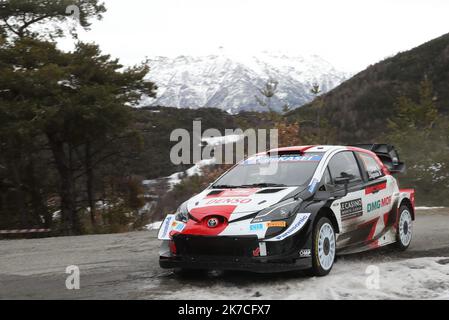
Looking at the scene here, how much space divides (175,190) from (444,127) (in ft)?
55.4

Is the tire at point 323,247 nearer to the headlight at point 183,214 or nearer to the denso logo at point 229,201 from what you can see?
the denso logo at point 229,201

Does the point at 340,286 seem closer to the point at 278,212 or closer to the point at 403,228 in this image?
the point at 278,212

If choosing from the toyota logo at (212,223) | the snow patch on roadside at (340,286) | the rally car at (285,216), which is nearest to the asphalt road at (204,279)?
the snow patch on roadside at (340,286)

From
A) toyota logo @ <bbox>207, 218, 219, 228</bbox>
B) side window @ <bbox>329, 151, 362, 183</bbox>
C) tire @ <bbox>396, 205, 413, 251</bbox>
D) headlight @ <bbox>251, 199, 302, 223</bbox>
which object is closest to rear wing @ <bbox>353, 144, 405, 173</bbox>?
tire @ <bbox>396, 205, 413, 251</bbox>

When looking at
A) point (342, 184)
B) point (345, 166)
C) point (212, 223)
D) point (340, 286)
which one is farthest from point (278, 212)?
point (345, 166)

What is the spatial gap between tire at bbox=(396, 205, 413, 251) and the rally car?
229 mm

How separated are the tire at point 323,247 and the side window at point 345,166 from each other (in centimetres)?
90

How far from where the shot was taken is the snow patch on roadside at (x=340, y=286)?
5.48 metres

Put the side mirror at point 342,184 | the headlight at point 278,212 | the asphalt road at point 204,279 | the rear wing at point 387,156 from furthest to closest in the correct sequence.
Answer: the rear wing at point 387,156
the side mirror at point 342,184
the headlight at point 278,212
the asphalt road at point 204,279

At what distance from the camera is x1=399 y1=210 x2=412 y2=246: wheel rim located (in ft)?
27.7

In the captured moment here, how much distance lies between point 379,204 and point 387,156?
7.12 ft

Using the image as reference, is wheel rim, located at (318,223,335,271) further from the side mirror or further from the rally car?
the side mirror
